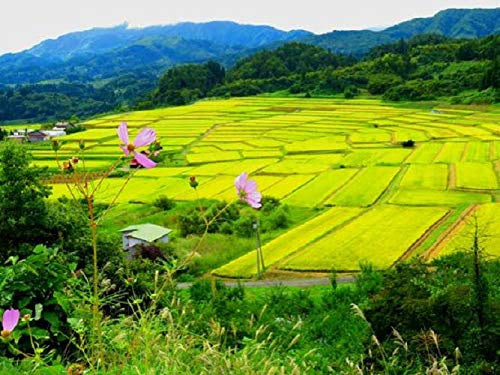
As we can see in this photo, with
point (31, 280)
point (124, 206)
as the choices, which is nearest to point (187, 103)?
point (124, 206)

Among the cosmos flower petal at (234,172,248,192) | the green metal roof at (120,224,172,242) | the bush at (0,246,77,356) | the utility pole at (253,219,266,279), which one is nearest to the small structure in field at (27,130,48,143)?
the green metal roof at (120,224,172,242)

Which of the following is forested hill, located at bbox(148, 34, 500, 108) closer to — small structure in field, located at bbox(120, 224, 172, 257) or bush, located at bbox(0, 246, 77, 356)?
small structure in field, located at bbox(120, 224, 172, 257)

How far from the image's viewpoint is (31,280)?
5352mm

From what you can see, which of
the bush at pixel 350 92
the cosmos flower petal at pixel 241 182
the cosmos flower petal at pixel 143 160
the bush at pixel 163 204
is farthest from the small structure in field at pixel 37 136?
the cosmos flower petal at pixel 143 160

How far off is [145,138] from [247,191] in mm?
572

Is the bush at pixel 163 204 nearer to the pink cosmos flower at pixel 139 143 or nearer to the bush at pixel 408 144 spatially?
the bush at pixel 408 144

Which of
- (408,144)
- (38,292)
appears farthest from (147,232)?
(408,144)

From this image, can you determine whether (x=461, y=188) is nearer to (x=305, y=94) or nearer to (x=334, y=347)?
(x=334, y=347)

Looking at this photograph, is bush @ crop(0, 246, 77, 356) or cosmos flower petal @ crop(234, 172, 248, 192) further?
bush @ crop(0, 246, 77, 356)

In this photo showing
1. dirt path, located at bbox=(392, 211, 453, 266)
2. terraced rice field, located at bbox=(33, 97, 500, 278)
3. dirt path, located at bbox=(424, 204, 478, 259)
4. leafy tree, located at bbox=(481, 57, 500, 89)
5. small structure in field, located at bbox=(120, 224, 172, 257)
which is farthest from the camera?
leafy tree, located at bbox=(481, 57, 500, 89)

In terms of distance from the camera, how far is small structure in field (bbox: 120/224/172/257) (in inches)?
928

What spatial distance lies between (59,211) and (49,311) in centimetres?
1198

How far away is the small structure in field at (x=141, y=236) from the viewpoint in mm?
23578

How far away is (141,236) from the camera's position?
24.1 m
